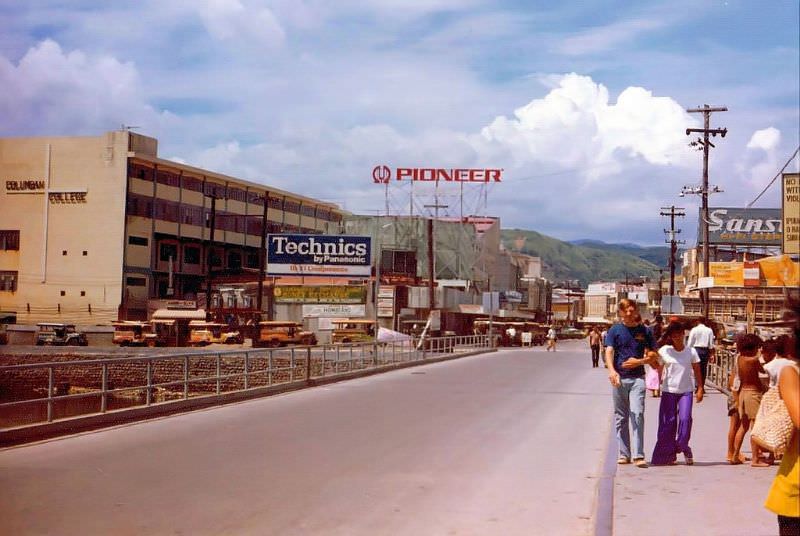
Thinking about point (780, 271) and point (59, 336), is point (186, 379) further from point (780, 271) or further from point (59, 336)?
point (59, 336)

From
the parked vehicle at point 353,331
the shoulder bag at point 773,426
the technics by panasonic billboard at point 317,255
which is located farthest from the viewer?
the parked vehicle at point 353,331

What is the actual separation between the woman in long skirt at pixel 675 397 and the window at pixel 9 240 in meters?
72.9

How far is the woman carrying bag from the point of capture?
15.0 feet

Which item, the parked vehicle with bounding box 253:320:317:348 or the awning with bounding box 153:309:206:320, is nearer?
the parked vehicle with bounding box 253:320:317:348

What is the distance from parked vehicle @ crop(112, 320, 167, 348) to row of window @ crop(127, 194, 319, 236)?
14.3 metres

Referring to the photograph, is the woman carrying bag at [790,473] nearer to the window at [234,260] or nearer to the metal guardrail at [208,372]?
the metal guardrail at [208,372]

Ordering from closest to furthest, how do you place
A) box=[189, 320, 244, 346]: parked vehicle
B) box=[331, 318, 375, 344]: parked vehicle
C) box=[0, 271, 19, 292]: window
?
box=[189, 320, 244, 346]: parked vehicle < box=[331, 318, 375, 344]: parked vehicle < box=[0, 271, 19, 292]: window

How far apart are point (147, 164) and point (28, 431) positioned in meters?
71.4

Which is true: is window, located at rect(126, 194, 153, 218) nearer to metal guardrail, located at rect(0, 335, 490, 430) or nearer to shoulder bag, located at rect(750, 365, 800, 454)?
metal guardrail, located at rect(0, 335, 490, 430)

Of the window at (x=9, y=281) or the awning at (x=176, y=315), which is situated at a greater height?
the window at (x=9, y=281)

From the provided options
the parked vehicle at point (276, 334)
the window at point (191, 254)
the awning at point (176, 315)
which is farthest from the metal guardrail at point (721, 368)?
the window at point (191, 254)

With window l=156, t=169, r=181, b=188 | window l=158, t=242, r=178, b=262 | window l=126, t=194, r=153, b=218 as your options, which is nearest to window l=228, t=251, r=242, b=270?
window l=158, t=242, r=178, b=262

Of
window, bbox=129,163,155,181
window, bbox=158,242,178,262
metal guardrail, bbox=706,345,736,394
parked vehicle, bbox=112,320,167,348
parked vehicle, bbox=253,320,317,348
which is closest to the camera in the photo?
metal guardrail, bbox=706,345,736,394

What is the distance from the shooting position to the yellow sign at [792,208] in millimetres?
17172
